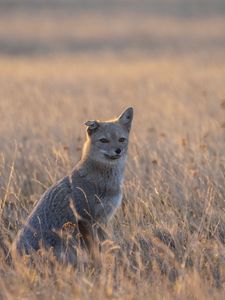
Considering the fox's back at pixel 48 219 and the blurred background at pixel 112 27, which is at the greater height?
the blurred background at pixel 112 27

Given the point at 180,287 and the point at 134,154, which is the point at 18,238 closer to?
the point at 180,287

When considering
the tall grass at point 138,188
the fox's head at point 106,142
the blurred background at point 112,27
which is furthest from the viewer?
the blurred background at point 112,27

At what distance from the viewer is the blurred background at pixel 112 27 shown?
29892 millimetres

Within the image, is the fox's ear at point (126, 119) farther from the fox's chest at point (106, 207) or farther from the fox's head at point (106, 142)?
the fox's chest at point (106, 207)

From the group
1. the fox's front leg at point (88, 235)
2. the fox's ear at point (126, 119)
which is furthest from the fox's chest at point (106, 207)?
the fox's ear at point (126, 119)

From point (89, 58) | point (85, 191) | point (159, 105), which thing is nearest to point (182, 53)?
point (89, 58)

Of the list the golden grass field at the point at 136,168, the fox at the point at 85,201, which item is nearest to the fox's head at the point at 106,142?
the fox at the point at 85,201

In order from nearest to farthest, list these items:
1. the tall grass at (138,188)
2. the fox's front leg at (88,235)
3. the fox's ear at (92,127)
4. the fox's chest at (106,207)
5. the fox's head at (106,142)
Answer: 1. the tall grass at (138,188)
2. the fox's front leg at (88,235)
3. the fox's chest at (106,207)
4. the fox's head at (106,142)
5. the fox's ear at (92,127)

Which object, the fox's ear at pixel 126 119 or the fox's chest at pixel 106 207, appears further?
the fox's ear at pixel 126 119

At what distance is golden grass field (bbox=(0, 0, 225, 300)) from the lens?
5355 mm

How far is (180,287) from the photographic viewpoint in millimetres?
5062

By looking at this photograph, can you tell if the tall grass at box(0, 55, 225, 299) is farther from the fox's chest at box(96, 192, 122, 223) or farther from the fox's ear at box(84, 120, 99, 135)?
the fox's ear at box(84, 120, 99, 135)

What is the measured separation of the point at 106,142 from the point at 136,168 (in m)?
1.89

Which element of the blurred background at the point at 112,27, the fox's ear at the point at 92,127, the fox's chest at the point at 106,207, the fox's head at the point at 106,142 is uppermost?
the blurred background at the point at 112,27
